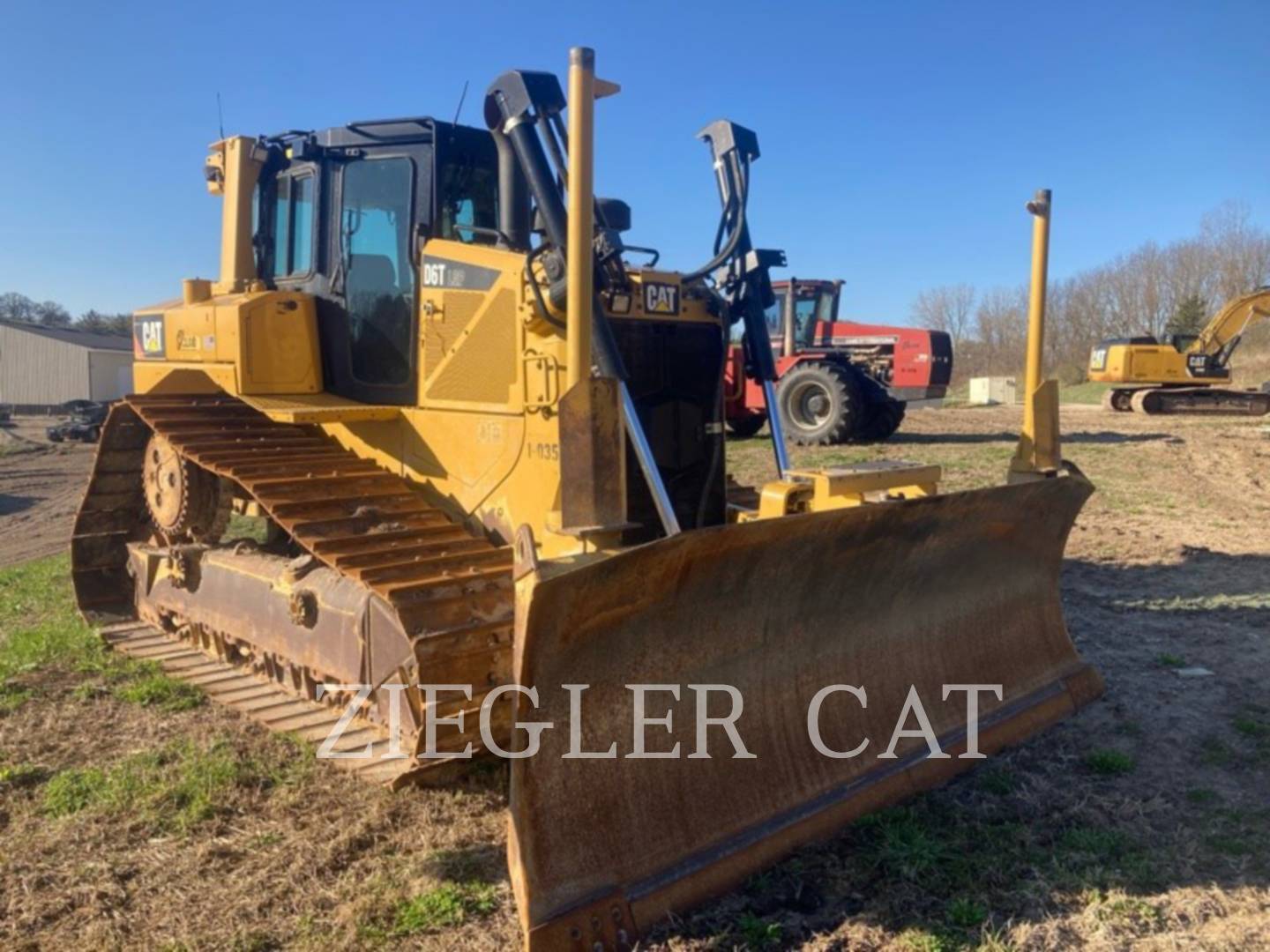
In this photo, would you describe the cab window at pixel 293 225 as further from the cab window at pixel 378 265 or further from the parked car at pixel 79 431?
the parked car at pixel 79 431

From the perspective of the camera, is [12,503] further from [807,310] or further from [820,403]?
[807,310]

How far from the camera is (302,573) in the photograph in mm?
4836

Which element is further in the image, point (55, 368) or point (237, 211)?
point (55, 368)

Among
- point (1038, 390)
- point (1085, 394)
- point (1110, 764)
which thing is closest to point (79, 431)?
point (1038, 390)

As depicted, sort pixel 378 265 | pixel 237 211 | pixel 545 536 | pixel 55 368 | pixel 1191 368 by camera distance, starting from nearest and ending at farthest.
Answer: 1. pixel 545 536
2. pixel 378 265
3. pixel 237 211
4. pixel 1191 368
5. pixel 55 368

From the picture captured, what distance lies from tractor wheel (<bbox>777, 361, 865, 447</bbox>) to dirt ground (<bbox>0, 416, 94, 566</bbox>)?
1039 cm

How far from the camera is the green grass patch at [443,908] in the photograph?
3.17m

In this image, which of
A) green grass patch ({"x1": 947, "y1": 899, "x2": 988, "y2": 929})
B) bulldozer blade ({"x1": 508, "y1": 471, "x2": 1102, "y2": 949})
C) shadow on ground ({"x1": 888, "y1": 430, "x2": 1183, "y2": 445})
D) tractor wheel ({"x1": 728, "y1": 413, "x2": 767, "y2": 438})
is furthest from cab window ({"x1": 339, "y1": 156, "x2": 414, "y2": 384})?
shadow on ground ({"x1": 888, "y1": 430, "x2": 1183, "y2": 445})

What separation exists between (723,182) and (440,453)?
6.87 feet

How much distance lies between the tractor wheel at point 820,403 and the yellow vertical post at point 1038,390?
10.6 m

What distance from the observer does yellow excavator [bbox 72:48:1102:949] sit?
Result: 11.0ft

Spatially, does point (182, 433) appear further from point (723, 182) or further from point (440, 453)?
point (723, 182)

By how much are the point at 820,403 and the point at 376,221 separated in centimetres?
1191

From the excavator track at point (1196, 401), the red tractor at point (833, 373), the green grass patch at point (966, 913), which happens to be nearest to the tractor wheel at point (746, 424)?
the red tractor at point (833, 373)
